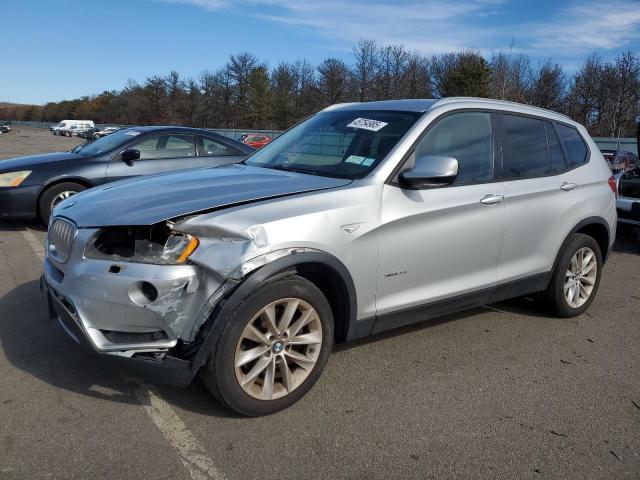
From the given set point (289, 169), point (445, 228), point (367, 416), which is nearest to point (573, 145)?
point (445, 228)

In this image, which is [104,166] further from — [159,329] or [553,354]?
[553,354]

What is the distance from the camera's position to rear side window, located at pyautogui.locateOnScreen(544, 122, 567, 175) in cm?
462

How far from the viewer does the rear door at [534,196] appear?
4.18 m

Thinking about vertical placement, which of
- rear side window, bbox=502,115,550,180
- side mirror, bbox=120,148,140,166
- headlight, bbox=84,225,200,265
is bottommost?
headlight, bbox=84,225,200,265

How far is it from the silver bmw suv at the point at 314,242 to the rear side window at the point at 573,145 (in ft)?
0.17

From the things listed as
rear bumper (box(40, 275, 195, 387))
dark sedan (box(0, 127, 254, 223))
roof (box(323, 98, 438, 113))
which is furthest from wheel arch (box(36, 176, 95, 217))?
rear bumper (box(40, 275, 195, 387))

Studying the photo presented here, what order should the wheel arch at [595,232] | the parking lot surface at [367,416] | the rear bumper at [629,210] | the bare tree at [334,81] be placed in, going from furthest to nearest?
the bare tree at [334,81] → the rear bumper at [629,210] → the wheel arch at [595,232] → the parking lot surface at [367,416]

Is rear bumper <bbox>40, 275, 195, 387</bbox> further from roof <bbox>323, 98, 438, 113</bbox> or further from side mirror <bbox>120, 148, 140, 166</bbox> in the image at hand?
side mirror <bbox>120, 148, 140, 166</bbox>

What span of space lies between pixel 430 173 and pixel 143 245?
173 centimetres

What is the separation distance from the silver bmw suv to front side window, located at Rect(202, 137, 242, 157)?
4.00m

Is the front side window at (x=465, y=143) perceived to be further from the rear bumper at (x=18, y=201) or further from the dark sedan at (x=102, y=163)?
the rear bumper at (x=18, y=201)

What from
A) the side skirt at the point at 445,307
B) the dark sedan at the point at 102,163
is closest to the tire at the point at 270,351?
the side skirt at the point at 445,307

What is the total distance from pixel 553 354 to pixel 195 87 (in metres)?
80.8

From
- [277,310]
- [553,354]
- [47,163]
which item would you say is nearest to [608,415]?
[553,354]
